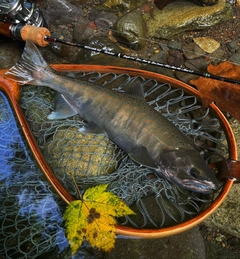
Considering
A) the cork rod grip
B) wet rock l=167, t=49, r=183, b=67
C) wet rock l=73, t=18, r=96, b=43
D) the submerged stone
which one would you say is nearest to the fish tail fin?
the cork rod grip

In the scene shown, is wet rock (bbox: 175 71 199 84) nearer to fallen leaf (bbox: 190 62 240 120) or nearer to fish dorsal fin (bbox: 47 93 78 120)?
fallen leaf (bbox: 190 62 240 120)

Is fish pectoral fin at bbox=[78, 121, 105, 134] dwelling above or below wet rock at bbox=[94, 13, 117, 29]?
below

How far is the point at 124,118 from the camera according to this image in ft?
9.78

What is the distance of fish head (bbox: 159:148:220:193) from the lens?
103 inches

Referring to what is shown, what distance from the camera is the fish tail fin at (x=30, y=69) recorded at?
3.01 metres

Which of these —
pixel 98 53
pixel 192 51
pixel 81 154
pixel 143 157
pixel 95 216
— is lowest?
pixel 95 216

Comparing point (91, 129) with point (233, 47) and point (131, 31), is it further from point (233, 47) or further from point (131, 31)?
point (233, 47)

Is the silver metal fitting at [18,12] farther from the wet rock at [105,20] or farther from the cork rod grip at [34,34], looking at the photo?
the wet rock at [105,20]

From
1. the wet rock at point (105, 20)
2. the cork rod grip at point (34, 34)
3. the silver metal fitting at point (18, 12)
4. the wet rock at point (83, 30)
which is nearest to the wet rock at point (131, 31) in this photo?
the wet rock at point (105, 20)

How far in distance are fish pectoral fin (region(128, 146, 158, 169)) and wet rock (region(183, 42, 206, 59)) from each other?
2010 mm

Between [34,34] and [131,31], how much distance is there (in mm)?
1627

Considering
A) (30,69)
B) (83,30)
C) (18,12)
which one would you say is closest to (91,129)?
(30,69)

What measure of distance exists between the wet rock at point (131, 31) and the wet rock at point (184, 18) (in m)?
0.19

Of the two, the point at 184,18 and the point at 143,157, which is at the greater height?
the point at 184,18
